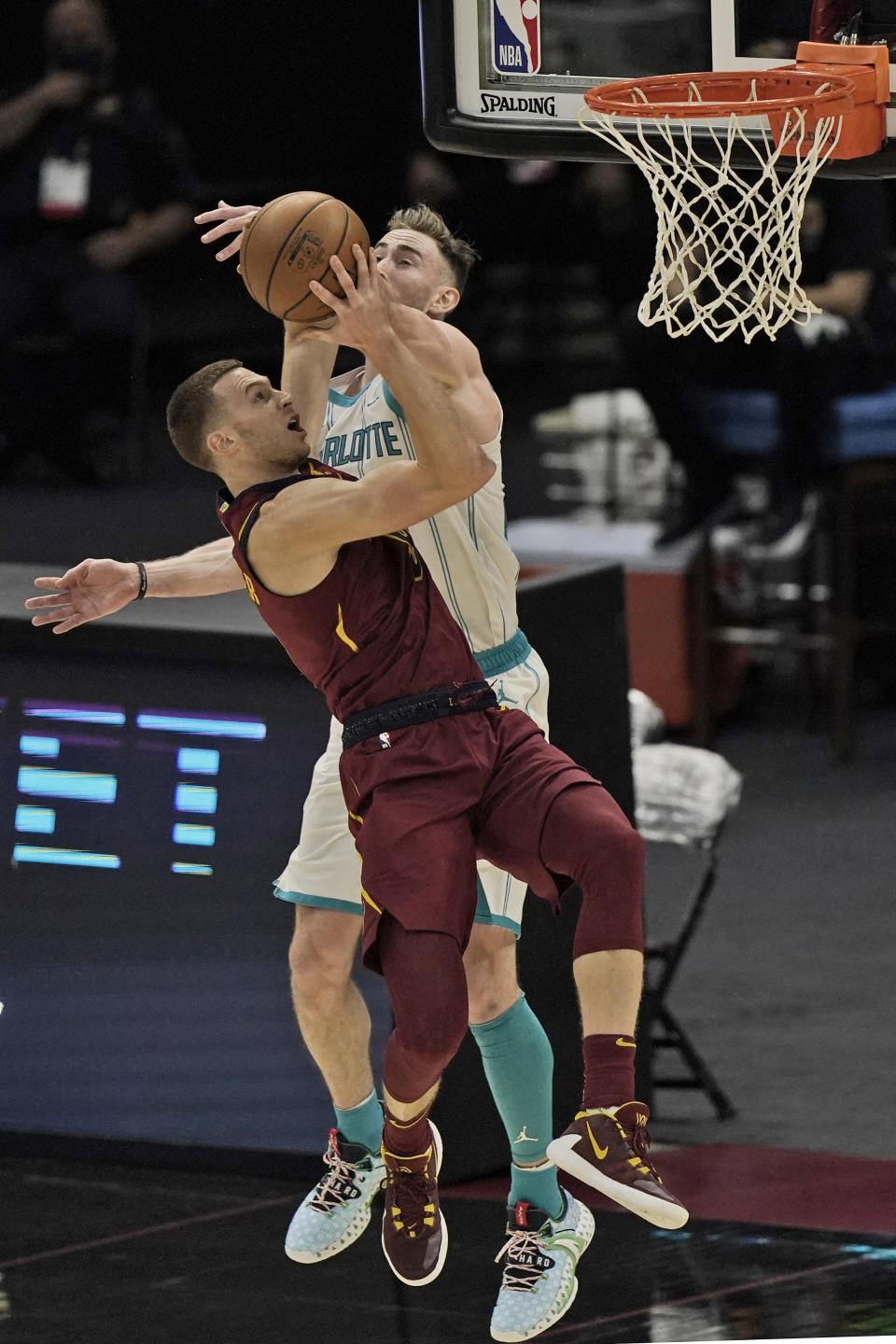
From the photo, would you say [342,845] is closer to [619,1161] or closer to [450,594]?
[450,594]

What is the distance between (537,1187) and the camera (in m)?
5.07

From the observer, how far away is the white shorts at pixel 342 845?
17.4 ft

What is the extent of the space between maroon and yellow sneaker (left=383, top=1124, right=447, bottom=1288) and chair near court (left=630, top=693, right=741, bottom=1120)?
2.30 metres

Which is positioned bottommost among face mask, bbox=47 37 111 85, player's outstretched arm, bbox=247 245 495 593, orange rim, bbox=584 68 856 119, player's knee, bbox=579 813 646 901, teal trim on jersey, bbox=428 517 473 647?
player's knee, bbox=579 813 646 901

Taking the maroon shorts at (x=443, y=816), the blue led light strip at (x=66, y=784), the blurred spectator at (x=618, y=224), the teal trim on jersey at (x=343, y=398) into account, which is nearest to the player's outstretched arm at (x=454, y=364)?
the teal trim on jersey at (x=343, y=398)

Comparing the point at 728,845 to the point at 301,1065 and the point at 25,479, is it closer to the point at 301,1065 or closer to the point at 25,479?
the point at 301,1065

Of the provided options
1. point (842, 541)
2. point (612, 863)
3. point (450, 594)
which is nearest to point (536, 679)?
point (450, 594)

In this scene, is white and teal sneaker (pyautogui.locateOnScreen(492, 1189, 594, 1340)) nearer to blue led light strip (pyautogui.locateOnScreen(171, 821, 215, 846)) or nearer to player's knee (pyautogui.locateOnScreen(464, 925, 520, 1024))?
player's knee (pyautogui.locateOnScreen(464, 925, 520, 1024))

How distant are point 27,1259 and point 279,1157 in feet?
2.73

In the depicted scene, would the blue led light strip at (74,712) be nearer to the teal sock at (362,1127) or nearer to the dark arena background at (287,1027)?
the dark arena background at (287,1027)

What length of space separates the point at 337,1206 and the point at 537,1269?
0.52m

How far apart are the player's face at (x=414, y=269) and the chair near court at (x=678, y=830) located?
2371mm

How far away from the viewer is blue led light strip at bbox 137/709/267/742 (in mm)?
6754

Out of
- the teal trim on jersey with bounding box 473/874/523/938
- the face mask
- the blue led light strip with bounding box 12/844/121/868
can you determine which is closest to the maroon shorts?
the teal trim on jersey with bounding box 473/874/523/938
